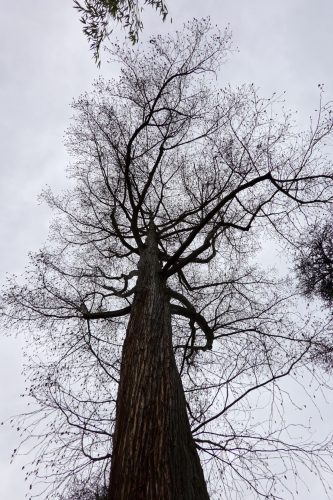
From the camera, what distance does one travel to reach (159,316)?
3.64 metres

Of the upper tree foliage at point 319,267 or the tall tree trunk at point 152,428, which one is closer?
the tall tree trunk at point 152,428

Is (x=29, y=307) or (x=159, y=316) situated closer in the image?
(x=159, y=316)

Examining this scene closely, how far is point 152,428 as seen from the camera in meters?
2.36

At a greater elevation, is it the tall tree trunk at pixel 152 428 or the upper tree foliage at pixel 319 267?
the upper tree foliage at pixel 319 267

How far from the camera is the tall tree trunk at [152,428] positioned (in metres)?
2.03

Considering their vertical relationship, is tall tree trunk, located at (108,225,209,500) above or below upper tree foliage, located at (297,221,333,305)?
below

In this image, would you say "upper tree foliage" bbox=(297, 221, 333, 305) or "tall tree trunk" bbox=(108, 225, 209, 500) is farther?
"upper tree foliage" bbox=(297, 221, 333, 305)

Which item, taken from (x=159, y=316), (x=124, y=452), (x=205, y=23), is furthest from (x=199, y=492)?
(x=205, y=23)

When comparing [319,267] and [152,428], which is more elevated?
[319,267]

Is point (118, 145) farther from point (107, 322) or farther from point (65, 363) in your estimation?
point (65, 363)

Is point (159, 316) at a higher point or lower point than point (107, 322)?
lower

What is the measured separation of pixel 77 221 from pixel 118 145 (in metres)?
1.80

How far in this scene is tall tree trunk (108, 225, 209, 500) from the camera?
203cm

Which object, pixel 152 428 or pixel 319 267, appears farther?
pixel 319 267
